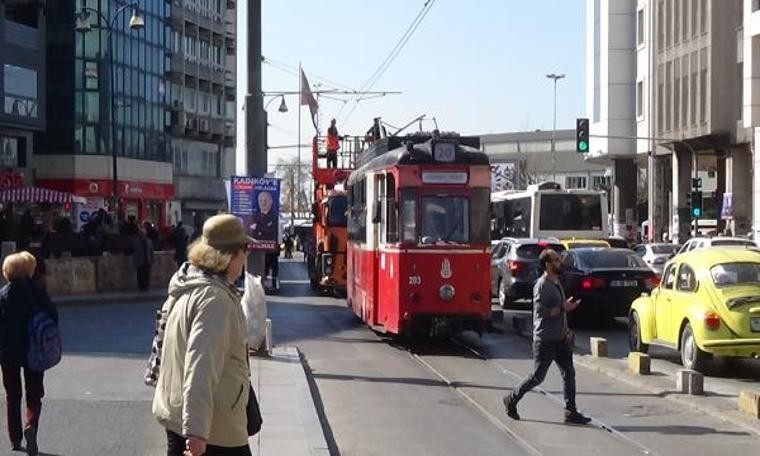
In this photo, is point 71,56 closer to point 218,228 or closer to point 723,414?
point 723,414

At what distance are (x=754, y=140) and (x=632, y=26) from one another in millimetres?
25202

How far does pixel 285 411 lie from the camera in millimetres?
11375

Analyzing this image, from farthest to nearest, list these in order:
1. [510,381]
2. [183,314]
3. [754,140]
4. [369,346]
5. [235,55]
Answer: [235,55] → [754,140] → [369,346] → [510,381] → [183,314]

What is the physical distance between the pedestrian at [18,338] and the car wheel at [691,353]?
29.6ft

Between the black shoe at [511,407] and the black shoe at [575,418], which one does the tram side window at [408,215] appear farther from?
the black shoe at [575,418]

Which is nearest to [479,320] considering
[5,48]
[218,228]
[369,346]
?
[369,346]

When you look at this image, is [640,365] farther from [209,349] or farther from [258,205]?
[209,349]

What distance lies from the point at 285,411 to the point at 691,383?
5123 mm

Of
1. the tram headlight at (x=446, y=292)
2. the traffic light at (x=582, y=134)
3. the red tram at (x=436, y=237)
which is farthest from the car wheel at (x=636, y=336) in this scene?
the traffic light at (x=582, y=134)

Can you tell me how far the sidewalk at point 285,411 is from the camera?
943cm

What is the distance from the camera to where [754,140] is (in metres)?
49.0

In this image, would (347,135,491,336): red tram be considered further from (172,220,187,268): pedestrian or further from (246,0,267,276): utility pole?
(172,220,187,268): pedestrian

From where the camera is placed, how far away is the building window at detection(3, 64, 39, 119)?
165 ft

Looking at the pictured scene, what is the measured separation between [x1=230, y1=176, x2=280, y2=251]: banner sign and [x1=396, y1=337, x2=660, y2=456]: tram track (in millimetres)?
3003
